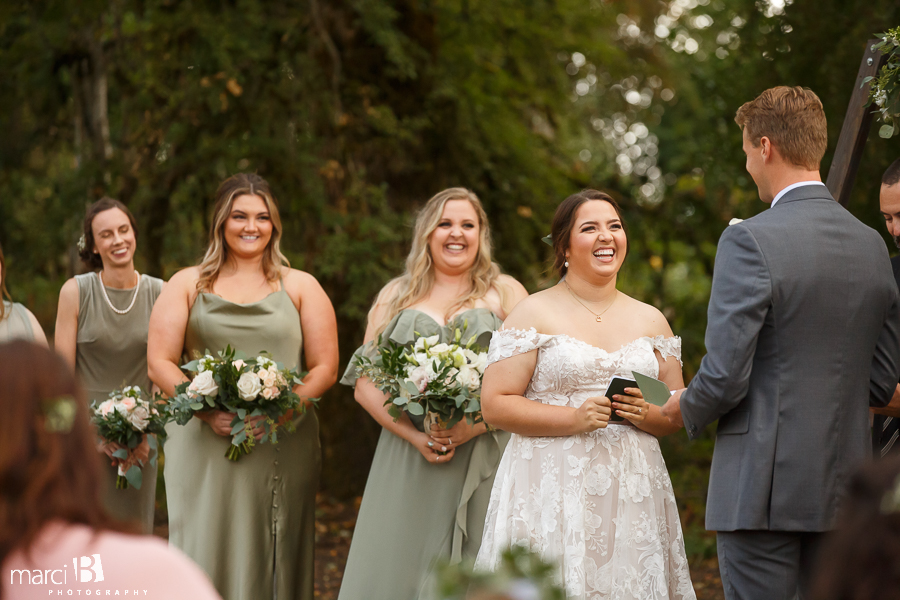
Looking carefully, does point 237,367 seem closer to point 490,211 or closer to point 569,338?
point 569,338

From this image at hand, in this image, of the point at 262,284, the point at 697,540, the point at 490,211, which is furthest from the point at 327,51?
the point at 697,540

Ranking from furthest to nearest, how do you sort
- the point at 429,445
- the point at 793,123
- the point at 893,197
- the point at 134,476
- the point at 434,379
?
1. the point at 134,476
2. the point at 429,445
3. the point at 434,379
4. the point at 893,197
5. the point at 793,123

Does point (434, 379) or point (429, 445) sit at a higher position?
point (434, 379)

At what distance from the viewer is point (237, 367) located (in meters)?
4.46

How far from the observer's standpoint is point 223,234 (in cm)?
493

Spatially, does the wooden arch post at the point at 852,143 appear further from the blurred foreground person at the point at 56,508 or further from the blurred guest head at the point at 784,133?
the blurred foreground person at the point at 56,508

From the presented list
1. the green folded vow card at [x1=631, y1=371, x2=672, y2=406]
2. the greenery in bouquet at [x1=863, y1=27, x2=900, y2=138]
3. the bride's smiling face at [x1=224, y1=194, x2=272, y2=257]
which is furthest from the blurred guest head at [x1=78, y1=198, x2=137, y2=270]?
the greenery in bouquet at [x1=863, y1=27, x2=900, y2=138]

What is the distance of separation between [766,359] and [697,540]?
527 cm

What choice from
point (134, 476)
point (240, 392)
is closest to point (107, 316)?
point (134, 476)

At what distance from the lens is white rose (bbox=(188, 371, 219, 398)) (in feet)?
14.5

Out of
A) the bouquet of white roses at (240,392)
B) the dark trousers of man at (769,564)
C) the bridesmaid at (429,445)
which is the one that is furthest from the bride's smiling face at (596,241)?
the bouquet of white roses at (240,392)

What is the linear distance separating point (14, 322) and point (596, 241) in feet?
10.7

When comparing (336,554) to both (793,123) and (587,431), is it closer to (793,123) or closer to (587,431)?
(587,431)

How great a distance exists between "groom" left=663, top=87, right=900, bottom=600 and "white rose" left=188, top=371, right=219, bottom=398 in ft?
7.90
